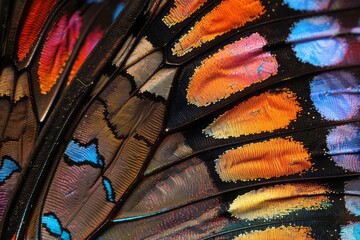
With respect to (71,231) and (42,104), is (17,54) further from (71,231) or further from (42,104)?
(71,231)

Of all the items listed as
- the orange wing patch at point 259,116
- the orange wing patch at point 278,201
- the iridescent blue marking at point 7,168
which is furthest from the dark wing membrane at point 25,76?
the orange wing patch at point 278,201

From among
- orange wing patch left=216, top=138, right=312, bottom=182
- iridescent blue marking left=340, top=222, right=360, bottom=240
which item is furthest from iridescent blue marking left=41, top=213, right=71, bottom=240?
iridescent blue marking left=340, top=222, right=360, bottom=240

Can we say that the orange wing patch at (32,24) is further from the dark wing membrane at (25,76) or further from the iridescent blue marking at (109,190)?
the iridescent blue marking at (109,190)

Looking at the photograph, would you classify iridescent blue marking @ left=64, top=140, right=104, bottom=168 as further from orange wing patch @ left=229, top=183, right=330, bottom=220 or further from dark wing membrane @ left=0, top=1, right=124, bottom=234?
orange wing patch @ left=229, top=183, right=330, bottom=220

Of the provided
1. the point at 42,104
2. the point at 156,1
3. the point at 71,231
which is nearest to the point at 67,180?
the point at 71,231

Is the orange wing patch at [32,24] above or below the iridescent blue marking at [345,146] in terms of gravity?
above

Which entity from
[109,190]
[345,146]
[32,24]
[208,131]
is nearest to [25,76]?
[32,24]
